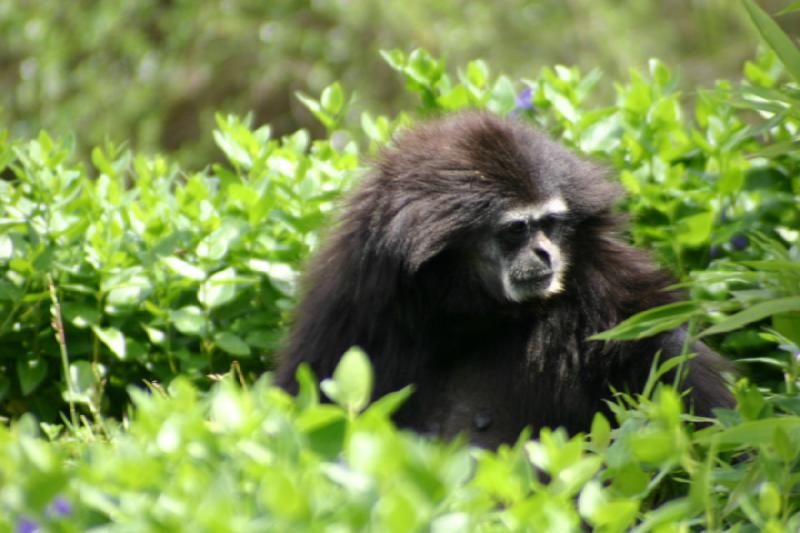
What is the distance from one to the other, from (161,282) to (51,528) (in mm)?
3199

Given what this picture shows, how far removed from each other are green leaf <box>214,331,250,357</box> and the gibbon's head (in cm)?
93

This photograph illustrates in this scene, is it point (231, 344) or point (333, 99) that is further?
point (333, 99)

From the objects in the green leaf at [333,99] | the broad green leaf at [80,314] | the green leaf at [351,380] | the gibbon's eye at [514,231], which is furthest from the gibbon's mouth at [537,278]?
the green leaf at [351,380]

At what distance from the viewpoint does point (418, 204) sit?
4.66 m

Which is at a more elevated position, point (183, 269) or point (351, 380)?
point (351, 380)

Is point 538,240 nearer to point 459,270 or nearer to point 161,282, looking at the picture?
point 459,270

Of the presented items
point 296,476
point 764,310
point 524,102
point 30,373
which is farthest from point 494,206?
point 296,476

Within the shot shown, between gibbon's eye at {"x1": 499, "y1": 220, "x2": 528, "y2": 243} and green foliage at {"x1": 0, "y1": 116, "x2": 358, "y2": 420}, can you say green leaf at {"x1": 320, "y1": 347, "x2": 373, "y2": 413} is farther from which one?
green foliage at {"x1": 0, "y1": 116, "x2": 358, "y2": 420}

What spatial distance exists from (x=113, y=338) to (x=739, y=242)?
2.78 metres

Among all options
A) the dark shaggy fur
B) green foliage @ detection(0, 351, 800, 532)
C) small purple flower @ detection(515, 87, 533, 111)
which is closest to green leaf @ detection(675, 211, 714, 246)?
the dark shaggy fur

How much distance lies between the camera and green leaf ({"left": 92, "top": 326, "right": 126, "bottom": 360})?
202 inches

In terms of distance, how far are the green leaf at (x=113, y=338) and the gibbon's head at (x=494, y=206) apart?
126 cm

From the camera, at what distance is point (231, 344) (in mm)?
5258

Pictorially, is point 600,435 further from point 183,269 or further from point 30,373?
point 30,373
